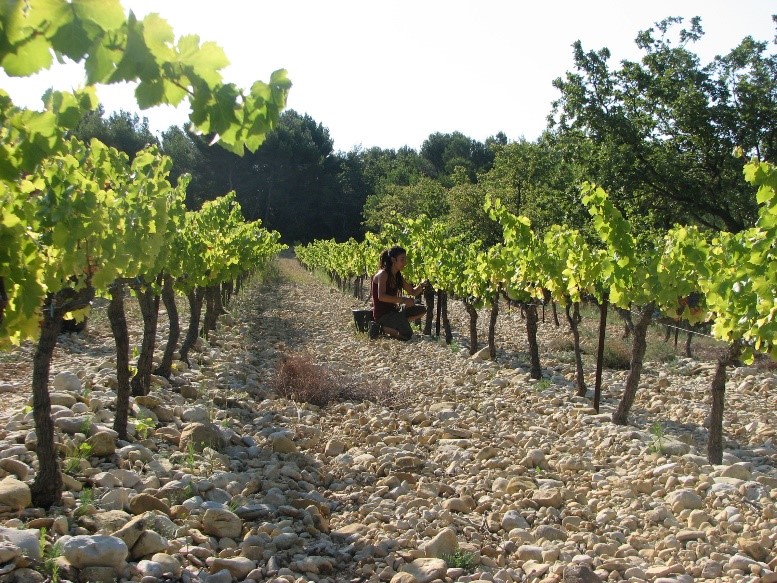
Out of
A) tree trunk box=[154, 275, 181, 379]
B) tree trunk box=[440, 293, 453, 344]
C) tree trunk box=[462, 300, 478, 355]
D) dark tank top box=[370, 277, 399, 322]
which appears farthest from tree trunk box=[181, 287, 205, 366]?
tree trunk box=[440, 293, 453, 344]

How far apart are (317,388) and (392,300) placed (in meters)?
1.26

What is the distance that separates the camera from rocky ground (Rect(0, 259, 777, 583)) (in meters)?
3.79

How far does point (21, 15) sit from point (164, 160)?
5508 millimetres

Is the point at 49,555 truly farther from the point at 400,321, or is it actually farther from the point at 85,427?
the point at 400,321

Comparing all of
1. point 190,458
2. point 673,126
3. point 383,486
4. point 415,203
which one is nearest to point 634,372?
point 383,486

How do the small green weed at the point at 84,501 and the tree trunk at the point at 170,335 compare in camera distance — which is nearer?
the small green weed at the point at 84,501

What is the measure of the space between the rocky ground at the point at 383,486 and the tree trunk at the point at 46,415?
0.32 ft

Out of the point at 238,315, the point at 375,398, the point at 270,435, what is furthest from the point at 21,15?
the point at 238,315

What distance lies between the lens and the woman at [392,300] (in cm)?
782

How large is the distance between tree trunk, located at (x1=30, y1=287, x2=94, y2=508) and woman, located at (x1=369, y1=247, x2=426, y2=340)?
158 inches

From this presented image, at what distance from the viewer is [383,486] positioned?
5207mm

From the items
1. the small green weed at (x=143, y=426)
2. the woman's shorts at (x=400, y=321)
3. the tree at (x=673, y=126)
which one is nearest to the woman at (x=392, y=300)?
the woman's shorts at (x=400, y=321)

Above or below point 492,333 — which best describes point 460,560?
below

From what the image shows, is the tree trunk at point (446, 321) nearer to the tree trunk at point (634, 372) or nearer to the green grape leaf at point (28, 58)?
the tree trunk at point (634, 372)
